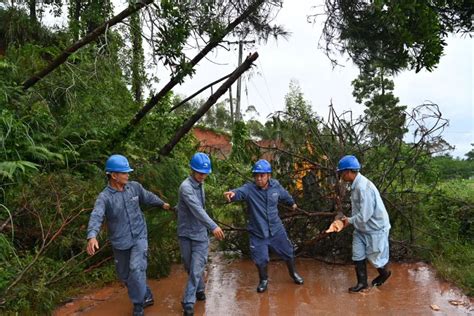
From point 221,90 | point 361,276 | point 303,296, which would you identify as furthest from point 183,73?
point 361,276

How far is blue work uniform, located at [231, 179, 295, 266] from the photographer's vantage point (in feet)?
18.6

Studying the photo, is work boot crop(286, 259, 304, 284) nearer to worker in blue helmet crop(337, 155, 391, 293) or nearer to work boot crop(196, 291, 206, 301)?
worker in blue helmet crop(337, 155, 391, 293)

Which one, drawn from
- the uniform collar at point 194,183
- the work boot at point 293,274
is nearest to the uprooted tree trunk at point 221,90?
the uniform collar at point 194,183

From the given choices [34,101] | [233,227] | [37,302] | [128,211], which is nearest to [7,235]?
[37,302]

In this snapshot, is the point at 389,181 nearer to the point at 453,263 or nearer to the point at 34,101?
the point at 453,263

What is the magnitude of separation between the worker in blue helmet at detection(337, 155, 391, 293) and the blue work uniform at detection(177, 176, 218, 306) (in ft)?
5.28

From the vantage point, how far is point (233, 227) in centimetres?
687

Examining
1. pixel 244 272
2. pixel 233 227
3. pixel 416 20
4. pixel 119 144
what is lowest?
pixel 244 272

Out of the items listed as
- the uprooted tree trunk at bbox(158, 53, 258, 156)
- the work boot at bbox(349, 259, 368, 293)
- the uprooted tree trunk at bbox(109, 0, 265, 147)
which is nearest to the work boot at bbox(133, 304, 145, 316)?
the work boot at bbox(349, 259, 368, 293)

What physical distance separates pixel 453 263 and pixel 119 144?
4893 mm

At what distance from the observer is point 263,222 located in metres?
5.68

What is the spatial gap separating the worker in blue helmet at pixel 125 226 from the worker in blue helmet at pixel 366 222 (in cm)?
225

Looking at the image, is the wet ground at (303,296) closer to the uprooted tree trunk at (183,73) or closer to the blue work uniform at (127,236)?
the blue work uniform at (127,236)

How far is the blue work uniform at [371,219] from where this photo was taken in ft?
17.2
